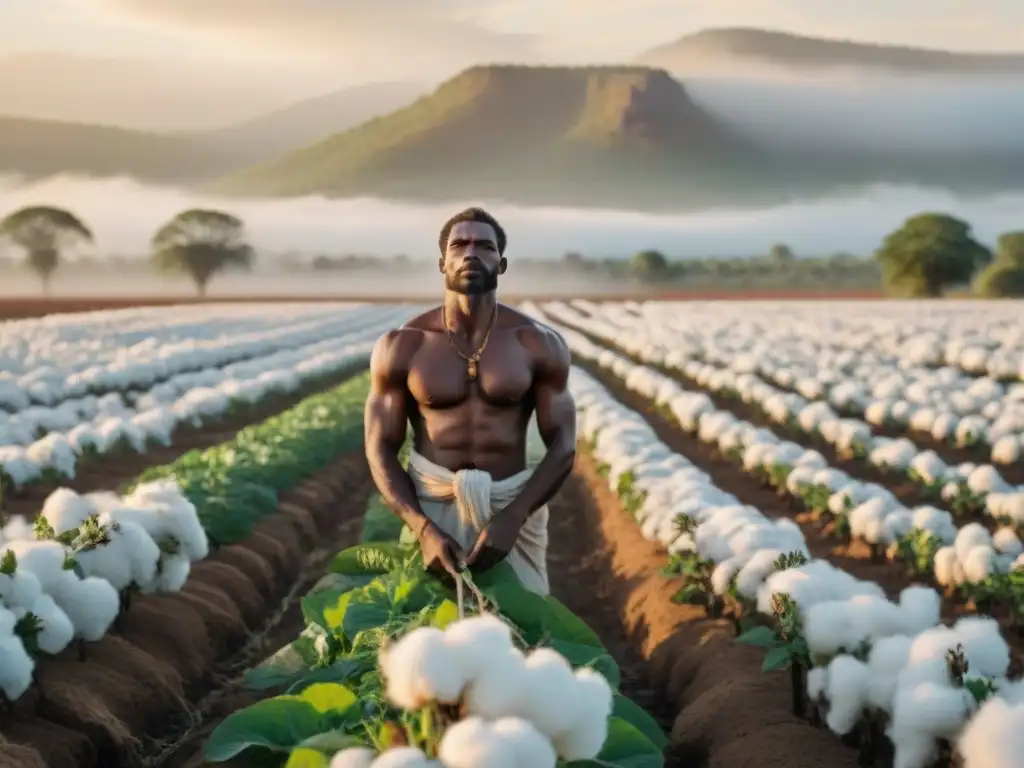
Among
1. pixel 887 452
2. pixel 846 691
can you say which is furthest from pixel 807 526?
pixel 846 691

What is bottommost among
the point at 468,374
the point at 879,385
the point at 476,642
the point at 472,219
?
the point at 879,385

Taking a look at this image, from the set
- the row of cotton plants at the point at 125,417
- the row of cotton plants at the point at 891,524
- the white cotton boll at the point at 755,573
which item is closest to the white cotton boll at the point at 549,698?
the white cotton boll at the point at 755,573

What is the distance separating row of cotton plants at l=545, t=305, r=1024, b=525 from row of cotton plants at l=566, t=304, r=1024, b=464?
1.41ft

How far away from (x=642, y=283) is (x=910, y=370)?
3414 inches

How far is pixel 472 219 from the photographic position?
448cm

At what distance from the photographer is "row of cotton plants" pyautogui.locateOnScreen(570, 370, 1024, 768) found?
3672mm

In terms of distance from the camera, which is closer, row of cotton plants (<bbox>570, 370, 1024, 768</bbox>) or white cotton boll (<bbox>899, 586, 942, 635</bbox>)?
row of cotton plants (<bbox>570, 370, 1024, 768</bbox>)

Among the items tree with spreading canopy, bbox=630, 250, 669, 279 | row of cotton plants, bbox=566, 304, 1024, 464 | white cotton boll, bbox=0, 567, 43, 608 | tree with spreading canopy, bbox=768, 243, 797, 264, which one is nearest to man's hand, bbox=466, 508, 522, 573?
white cotton boll, bbox=0, 567, 43, 608

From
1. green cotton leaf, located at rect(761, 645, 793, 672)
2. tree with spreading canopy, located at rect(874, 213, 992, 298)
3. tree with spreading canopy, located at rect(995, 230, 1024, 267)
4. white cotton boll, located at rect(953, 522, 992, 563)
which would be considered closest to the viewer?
green cotton leaf, located at rect(761, 645, 793, 672)

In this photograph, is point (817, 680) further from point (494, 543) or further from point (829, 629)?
point (494, 543)

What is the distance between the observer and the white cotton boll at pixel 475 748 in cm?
243

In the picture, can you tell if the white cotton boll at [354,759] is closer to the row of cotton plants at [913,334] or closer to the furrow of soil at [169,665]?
the furrow of soil at [169,665]

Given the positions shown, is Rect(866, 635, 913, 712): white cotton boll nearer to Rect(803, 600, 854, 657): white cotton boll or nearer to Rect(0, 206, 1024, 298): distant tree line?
Rect(803, 600, 854, 657): white cotton boll

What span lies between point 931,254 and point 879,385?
4960 cm
